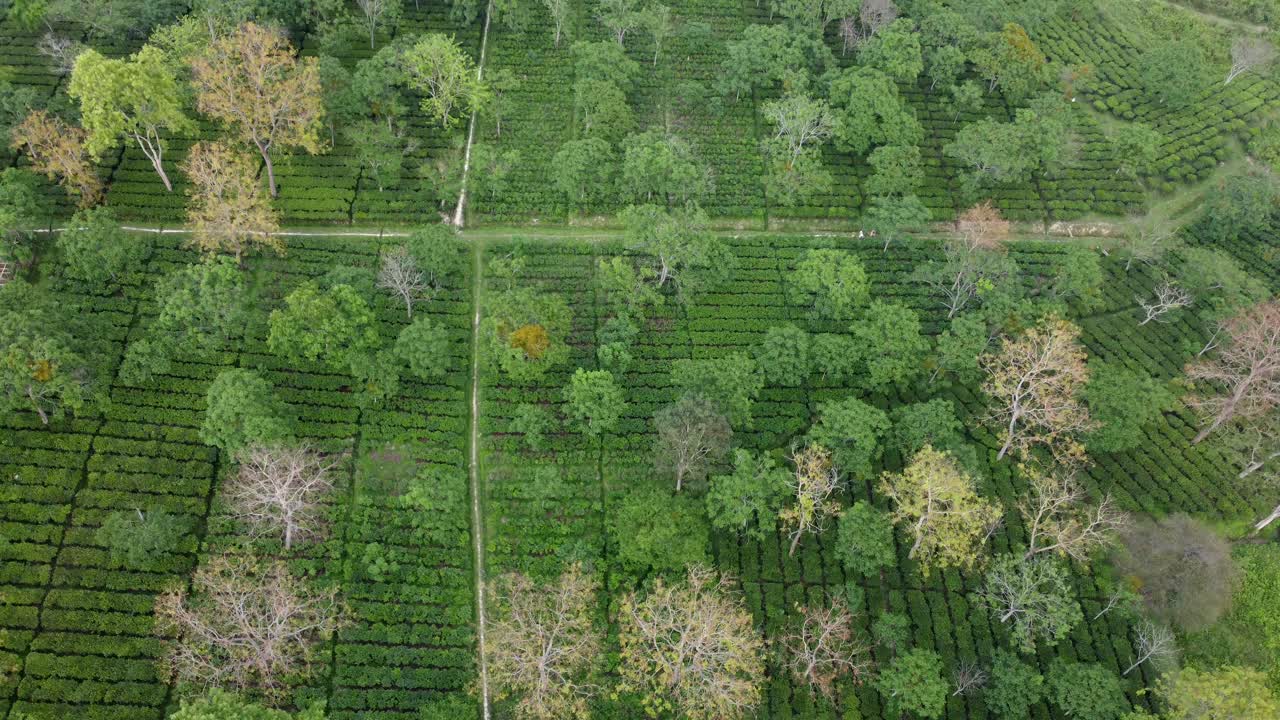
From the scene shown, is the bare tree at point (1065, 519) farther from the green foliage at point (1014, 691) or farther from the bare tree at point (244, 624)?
the bare tree at point (244, 624)

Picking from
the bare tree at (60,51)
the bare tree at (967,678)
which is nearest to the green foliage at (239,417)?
the bare tree at (60,51)

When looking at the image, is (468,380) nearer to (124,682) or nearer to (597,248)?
(597,248)

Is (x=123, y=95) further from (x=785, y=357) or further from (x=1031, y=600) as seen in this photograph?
(x=1031, y=600)

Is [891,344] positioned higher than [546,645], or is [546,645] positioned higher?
[891,344]

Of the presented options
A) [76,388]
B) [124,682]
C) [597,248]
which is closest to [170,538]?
[124,682]

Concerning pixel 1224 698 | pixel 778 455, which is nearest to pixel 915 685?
pixel 1224 698

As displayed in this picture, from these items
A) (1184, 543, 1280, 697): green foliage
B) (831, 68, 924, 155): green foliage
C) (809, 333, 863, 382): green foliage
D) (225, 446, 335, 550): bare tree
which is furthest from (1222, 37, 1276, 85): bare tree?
(225, 446, 335, 550): bare tree

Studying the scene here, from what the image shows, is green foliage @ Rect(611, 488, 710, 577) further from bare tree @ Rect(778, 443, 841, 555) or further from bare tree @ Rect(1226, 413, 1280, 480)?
bare tree @ Rect(1226, 413, 1280, 480)
